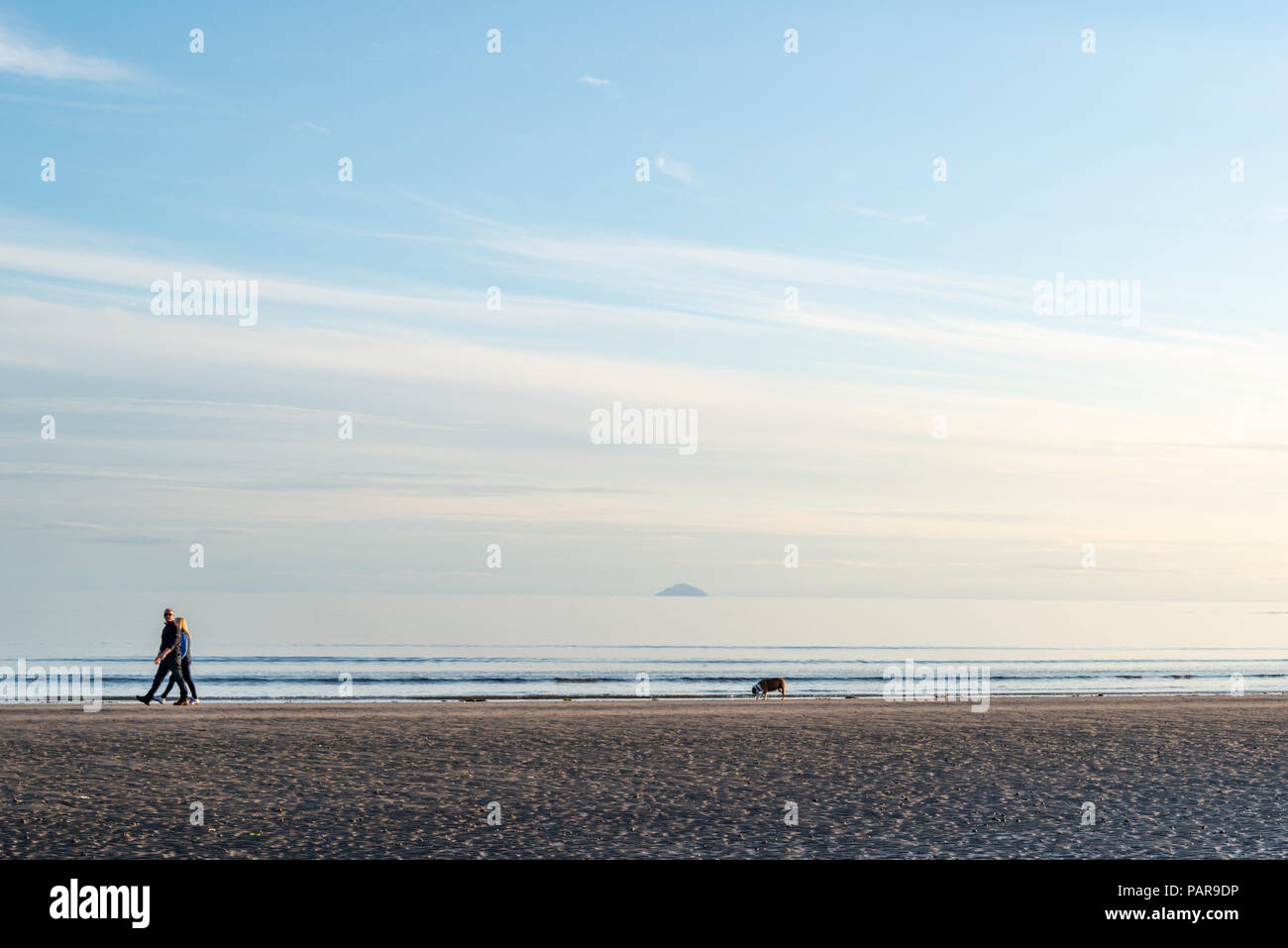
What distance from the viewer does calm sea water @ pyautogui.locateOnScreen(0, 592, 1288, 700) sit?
5256 centimetres

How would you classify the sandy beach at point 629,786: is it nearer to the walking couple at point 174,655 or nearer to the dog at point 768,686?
the walking couple at point 174,655

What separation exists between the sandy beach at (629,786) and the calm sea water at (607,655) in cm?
1793

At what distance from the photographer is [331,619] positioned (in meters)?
136

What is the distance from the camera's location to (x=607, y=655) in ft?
269

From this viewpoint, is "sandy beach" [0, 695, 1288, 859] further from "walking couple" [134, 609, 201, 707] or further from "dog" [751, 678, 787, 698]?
"dog" [751, 678, 787, 698]

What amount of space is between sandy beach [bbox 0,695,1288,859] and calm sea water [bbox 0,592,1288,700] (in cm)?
1793

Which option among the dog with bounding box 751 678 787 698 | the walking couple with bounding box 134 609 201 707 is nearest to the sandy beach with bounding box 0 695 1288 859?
the walking couple with bounding box 134 609 201 707

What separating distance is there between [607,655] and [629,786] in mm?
66297

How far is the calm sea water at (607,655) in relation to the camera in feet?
172
